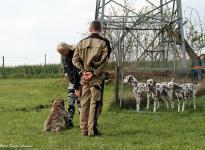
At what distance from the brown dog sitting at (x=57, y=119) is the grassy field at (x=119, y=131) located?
208 mm

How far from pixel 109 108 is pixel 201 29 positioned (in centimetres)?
1348

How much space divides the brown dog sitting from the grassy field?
0.68 feet

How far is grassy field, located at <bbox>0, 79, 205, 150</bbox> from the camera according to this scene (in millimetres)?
9492

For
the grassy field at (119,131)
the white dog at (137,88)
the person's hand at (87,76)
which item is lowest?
the grassy field at (119,131)

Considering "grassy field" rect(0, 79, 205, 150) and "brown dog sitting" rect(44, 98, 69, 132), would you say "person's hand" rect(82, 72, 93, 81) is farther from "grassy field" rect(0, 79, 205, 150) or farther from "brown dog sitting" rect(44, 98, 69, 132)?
"brown dog sitting" rect(44, 98, 69, 132)

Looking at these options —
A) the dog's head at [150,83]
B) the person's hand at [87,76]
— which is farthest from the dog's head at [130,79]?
the person's hand at [87,76]

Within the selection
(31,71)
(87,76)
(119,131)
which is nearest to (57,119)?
(119,131)

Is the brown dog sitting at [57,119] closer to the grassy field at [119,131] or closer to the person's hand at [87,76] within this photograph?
the grassy field at [119,131]

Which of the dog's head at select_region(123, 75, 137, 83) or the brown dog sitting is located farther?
the dog's head at select_region(123, 75, 137, 83)

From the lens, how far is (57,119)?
11711 millimetres

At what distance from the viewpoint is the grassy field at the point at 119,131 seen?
31.1ft

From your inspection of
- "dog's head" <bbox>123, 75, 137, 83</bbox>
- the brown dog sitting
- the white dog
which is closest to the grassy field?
the brown dog sitting

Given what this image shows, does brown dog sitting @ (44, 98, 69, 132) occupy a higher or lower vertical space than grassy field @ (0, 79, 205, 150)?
higher

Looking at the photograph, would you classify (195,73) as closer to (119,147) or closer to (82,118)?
(82,118)
